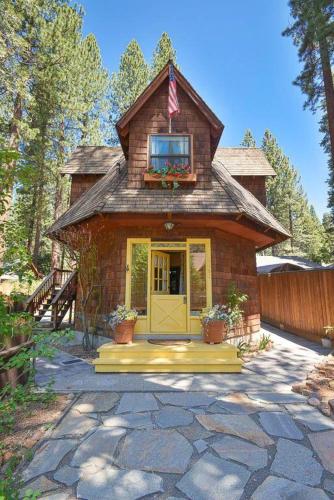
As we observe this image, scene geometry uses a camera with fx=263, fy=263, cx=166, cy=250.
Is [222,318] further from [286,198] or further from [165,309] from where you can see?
[286,198]

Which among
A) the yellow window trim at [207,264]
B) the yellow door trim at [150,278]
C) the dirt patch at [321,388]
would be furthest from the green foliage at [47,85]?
the dirt patch at [321,388]

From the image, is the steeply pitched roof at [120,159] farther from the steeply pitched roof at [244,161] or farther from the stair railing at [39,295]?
→ the stair railing at [39,295]

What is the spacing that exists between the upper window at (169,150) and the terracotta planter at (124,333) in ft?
12.7

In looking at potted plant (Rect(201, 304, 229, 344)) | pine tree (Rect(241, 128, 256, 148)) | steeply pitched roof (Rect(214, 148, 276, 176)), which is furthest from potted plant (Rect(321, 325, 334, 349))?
pine tree (Rect(241, 128, 256, 148))

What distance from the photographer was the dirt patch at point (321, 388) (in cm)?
322

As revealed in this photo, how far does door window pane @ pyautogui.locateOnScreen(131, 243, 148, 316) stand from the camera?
625 cm

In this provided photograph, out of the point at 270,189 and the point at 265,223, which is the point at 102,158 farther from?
the point at 270,189

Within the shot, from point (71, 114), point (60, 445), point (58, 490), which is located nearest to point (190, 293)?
point (60, 445)

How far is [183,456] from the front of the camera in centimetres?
236

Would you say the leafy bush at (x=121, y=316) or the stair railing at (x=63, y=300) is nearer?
the leafy bush at (x=121, y=316)

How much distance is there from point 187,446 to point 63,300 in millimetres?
7247

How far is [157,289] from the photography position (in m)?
6.50

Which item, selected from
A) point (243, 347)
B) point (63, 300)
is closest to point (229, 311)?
point (243, 347)

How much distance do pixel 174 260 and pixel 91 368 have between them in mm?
3080
